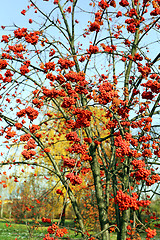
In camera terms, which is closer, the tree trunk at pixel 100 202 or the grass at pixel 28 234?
the tree trunk at pixel 100 202

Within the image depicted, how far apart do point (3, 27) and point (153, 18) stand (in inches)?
149

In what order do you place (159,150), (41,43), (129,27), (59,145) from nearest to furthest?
(159,150) → (129,27) → (41,43) → (59,145)

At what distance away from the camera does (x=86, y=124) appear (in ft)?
9.51

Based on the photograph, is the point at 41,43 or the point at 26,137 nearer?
the point at 26,137

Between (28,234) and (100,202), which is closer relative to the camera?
(100,202)

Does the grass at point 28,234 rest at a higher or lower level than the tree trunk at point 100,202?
lower

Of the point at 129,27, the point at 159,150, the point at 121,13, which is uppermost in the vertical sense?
the point at 121,13

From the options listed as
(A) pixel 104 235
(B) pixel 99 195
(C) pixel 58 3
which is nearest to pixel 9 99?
(C) pixel 58 3

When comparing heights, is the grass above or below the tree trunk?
below

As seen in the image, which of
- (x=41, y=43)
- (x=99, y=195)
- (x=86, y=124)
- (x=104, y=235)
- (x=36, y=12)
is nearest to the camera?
(x=86, y=124)

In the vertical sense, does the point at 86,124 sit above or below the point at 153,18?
below

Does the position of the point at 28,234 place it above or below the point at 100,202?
below

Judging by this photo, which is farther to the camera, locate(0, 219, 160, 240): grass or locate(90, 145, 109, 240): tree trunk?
locate(0, 219, 160, 240): grass

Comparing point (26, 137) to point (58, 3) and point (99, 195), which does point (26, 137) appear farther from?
point (58, 3)
